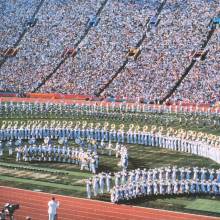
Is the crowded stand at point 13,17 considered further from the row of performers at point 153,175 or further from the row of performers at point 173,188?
the row of performers at point 173,188

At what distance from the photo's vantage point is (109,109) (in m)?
43.9

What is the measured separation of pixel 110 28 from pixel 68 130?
27179mm

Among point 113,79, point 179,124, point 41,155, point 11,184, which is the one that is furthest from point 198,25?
point 11,184

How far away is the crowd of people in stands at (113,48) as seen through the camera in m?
49.2

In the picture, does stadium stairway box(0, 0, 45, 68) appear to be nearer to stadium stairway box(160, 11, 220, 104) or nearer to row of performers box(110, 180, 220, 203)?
stadium stairway box(160, 11, 220, 104)

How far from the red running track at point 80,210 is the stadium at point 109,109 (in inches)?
1.4

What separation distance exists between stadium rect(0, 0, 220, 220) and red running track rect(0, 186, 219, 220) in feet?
0.12

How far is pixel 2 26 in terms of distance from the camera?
213ft

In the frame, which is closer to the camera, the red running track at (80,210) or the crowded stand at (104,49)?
the red running track at (80,210)

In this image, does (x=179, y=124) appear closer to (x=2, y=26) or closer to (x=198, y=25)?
(x=198, y=25)

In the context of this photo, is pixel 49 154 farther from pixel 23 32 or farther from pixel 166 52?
pixel 23 32

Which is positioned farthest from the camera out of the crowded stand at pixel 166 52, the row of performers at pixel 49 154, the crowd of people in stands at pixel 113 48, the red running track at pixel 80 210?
the crowded stand at pixel 166 52

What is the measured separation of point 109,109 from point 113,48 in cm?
1327

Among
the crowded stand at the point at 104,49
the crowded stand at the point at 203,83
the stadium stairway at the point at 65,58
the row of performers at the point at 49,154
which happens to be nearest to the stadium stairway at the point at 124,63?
the crowded stand at the point at 104,49
